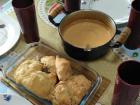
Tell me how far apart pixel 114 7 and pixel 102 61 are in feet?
0.75

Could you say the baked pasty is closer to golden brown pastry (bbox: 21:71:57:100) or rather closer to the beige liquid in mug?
golden brown pastry (bbox: 21:71:57:100)

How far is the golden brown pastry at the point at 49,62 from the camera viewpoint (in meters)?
0.70

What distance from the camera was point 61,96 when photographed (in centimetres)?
64

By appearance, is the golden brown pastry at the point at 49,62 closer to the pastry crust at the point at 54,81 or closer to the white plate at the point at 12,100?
the pastry crust at the point at 54,81

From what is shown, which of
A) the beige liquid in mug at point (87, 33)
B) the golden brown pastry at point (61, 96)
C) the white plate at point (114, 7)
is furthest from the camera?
the white plate at point (114, 7)

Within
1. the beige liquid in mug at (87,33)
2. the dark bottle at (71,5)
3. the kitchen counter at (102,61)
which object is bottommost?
the kitchen counter at (102,61)

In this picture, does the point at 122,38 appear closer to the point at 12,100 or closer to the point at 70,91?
the point at 70,91

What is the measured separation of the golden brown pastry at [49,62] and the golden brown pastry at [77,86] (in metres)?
0.06

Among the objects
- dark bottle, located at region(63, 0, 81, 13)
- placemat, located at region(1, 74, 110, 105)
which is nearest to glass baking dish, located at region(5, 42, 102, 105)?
placemat, located at region(1, 74, 110, 105)

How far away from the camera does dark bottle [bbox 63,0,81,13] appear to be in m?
0.84

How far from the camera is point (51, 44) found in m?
0.83

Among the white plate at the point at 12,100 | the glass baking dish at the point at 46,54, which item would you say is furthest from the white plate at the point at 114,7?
the white plate at the point at 12,100

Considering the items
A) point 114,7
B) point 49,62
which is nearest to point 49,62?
point 49,62

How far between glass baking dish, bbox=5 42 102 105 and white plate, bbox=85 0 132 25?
238mm
